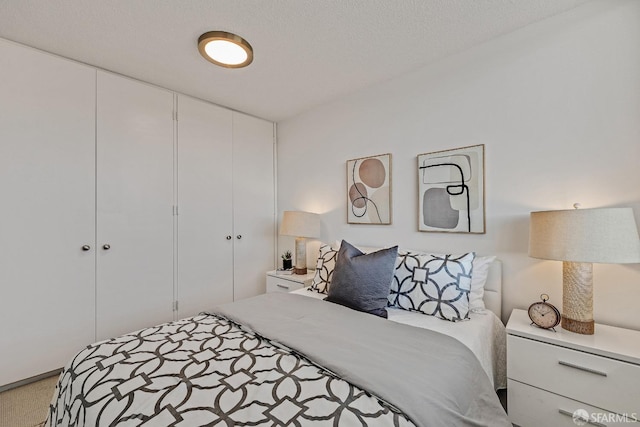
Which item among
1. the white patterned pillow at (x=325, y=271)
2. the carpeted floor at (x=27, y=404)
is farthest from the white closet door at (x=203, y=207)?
the white patterned pillow at (x=325, y=271)

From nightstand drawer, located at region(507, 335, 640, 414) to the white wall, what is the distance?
1.52ft

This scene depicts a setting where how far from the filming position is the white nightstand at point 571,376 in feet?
4.13

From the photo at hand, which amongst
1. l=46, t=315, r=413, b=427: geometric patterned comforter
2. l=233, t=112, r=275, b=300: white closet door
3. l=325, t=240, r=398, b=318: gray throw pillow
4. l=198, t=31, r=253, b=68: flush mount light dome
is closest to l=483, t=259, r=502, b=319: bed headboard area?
l=325, t=240, r=398, b=318: gray throw pillow

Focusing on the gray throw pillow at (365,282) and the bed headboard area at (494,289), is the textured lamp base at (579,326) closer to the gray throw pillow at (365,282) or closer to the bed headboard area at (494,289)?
the bed headboard area at (494,289)

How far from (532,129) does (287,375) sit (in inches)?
81.0

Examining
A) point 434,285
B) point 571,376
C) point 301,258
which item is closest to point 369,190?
point 301,258

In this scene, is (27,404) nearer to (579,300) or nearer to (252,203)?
(252,203)

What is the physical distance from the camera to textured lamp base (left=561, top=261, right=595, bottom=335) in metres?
1.47

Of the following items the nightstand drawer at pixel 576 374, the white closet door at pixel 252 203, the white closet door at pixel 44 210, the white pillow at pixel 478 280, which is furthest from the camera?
the white closet door at pixel 252 203

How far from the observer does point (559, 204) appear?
69.2 inches

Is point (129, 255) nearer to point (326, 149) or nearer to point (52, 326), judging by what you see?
point (52, 326)

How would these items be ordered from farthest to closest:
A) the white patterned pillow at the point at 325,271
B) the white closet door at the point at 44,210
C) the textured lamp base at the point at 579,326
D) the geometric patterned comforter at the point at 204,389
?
the white patterned pillow at the point at 325,271
the white closet door at the point at 44,210
the textured lamp base at the point at 579,326
the geometric patterned comforter at the point at 204,389

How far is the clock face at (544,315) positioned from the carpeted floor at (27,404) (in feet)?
9.68

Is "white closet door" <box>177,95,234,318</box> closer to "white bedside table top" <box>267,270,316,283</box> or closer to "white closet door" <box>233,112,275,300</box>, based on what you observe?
"white closet door" <box>233,112,275,300</box>
